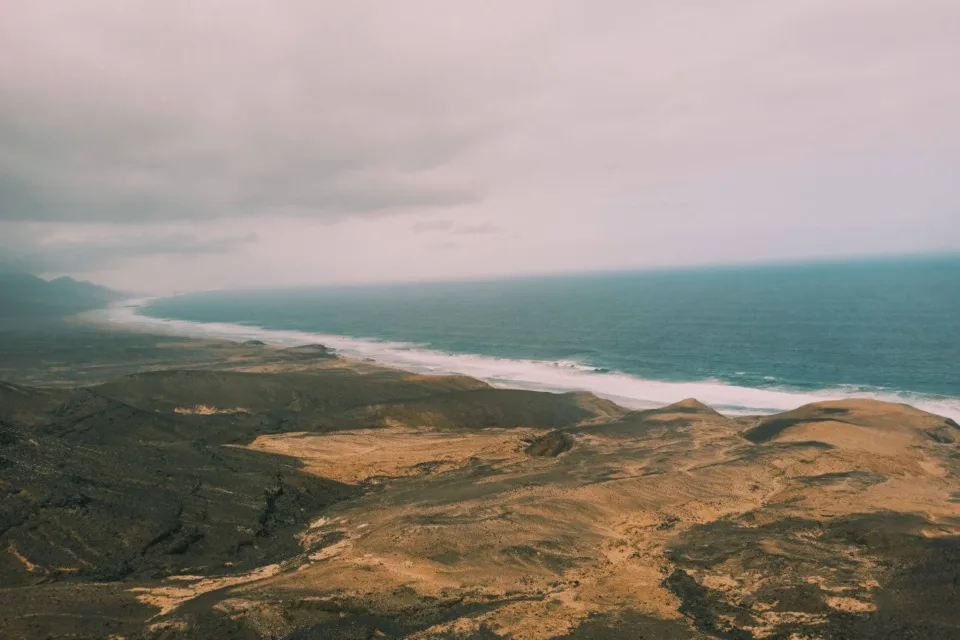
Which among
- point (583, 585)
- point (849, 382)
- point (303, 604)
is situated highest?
point (303, 604)

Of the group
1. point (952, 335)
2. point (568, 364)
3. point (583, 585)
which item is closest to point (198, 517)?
point (583, 585)

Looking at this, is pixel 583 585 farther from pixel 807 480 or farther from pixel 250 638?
pixel 807 480

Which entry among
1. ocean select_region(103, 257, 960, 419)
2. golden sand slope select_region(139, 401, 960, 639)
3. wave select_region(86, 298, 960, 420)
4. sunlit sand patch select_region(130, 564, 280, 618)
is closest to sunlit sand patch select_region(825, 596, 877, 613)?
golden sand slope select_region(139, 401, 960, 639)

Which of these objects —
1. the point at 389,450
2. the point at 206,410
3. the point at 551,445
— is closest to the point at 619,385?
the point at 551,445

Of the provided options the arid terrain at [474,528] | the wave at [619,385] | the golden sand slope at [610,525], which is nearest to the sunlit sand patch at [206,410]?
the arid terrain at [474,528]

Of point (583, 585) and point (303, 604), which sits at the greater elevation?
point (303, 604)

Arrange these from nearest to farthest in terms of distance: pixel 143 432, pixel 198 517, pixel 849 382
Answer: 1. pixel 198 517
2. pixel 143 432
3. pixel 849 382

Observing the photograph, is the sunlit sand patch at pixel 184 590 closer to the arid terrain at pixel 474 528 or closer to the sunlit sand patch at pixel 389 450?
the arid terrain at pixel 474 528

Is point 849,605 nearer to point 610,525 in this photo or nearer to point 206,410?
point 610,525

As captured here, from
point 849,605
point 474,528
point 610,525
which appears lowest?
→ point 610,525
